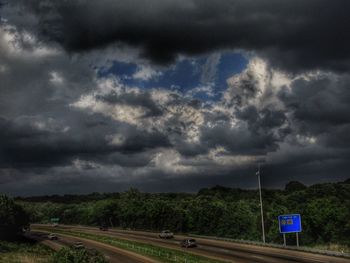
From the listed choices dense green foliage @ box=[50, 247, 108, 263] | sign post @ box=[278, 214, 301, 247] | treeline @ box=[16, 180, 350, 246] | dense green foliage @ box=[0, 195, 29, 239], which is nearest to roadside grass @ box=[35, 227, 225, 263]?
sign post @ box=[278, 214, 301, 247]

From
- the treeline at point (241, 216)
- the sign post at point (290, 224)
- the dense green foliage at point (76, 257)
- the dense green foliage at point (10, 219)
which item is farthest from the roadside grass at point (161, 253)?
the dense green foliage at point (10, 219)

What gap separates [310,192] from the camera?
15812cm

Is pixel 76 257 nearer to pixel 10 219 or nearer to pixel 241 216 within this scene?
pixel 241 216

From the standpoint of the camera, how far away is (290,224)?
7775cm

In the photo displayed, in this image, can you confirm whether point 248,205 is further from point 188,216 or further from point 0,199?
point 0,199

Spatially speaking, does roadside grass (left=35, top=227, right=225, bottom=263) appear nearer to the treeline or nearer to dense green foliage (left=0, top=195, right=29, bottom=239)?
the treeline

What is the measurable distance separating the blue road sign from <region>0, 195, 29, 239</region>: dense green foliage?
76.2 meters

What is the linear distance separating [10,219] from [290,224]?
77661 mm

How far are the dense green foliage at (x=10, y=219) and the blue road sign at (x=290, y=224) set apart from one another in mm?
76211

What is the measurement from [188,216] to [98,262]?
10219 centimetres

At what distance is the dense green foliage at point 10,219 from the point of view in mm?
123188

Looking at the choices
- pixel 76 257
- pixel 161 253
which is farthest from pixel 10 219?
pixel 76 257

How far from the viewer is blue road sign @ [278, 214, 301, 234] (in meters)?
77.6

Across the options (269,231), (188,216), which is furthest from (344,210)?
(188,216)
